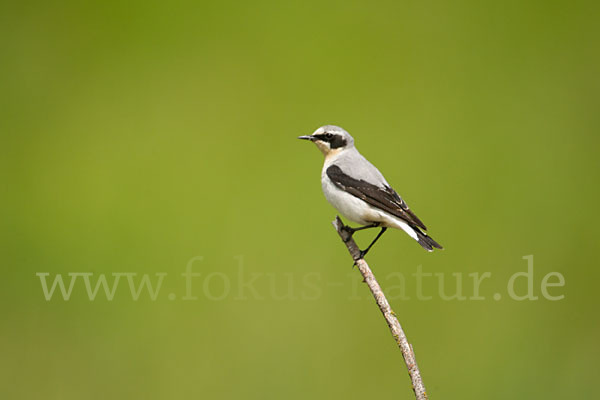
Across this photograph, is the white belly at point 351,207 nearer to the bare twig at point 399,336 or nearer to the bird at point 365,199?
the bird at point 365,199

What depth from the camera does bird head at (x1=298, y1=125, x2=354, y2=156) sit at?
329 cm

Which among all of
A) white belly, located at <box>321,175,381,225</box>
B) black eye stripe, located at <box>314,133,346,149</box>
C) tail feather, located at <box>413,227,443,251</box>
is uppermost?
black eye stripe, located at <box>314,133,346,149</box>

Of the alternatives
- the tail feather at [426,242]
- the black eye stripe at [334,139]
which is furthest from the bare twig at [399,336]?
the black eye stripe at [334,139]

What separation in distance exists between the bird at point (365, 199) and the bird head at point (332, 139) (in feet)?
0.28

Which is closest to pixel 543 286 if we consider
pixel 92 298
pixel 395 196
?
pixel 395 196

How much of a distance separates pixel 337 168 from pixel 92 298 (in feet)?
10.7

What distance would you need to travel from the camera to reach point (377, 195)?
289 centimetres

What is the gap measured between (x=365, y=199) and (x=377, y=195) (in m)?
0.06

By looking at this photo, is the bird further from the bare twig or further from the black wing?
the bare twig

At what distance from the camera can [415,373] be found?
180 cm

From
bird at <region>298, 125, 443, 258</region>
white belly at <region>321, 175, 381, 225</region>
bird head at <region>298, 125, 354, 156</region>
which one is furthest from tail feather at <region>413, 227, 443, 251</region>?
bird head at <region>298, 125, 354, 156</region>

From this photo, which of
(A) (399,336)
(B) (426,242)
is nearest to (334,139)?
(B) (426,242)

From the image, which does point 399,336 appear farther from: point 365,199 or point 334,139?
point 334,139

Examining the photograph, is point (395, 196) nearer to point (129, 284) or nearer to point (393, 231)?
point (393, 231)
